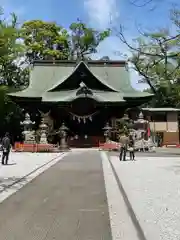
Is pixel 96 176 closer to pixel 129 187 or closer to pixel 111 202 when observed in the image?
pixel 129 187

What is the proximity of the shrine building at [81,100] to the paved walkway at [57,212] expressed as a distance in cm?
2489

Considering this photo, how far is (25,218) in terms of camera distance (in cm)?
732

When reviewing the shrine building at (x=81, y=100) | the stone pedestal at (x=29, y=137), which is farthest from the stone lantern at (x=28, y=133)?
the shrine building at (x=81, y=100)

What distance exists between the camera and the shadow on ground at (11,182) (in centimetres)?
1158

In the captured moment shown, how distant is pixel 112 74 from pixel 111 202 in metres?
36.0

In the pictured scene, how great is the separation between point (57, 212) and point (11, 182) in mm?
5090

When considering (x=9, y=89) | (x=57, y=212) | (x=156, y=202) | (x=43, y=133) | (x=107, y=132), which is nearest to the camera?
(x=57, y=212)

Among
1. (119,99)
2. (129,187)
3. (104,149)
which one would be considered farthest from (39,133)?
(129,187)

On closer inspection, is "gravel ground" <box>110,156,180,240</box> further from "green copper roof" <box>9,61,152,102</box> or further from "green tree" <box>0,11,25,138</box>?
"green tree" <box>0,11,25,138</box>

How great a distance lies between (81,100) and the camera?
124 ft

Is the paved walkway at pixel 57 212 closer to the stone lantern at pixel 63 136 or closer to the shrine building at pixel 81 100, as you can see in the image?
the stone lantern at pixel 63 136

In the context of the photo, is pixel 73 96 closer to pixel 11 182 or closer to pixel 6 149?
pixel 6 149

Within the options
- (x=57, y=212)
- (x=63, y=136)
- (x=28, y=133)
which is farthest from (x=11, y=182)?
(x=63, y=136)

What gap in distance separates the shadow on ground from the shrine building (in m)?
23.3
